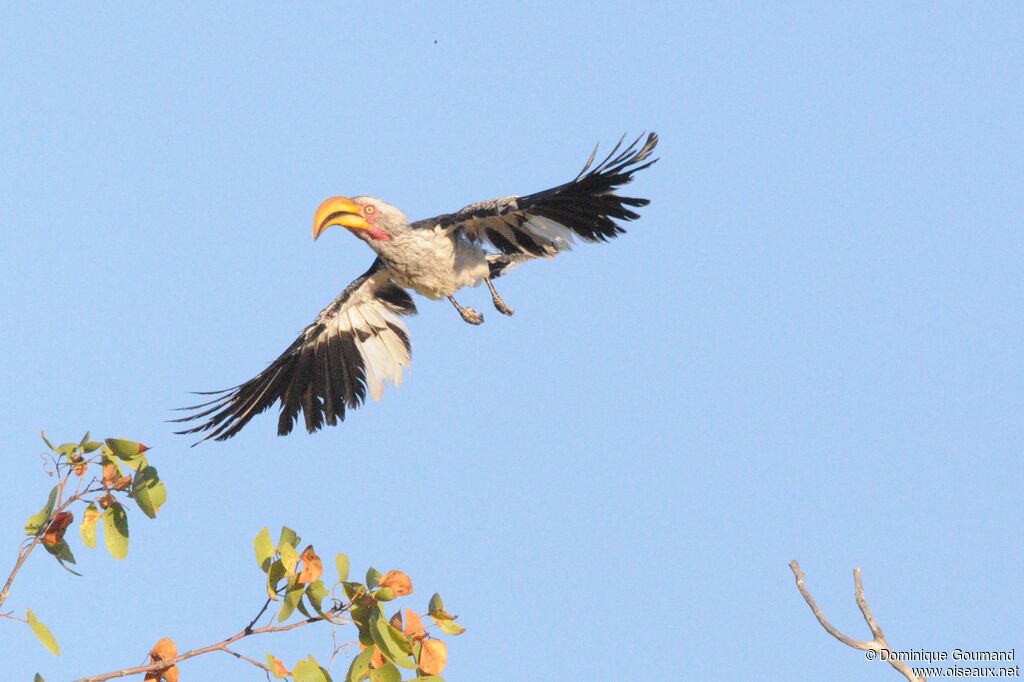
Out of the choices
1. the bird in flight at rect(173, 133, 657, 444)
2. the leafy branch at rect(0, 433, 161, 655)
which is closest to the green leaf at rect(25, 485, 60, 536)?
the leafy branch at rect(0, 433, 161, 655)

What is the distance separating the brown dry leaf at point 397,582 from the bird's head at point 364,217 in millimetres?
5419

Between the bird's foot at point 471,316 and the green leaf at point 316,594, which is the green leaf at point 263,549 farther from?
the bird's foot at point 471,316

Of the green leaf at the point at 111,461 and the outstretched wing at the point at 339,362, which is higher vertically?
the outstretched wing at the point at 339,362

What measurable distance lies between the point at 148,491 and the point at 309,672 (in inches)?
41.4

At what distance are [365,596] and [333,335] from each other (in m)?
6.50

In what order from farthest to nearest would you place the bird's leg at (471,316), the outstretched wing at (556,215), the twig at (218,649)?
1. the bird's leg at (471,316)
2. the outstretched wing at (556,215)
3. the twig at (218,649)

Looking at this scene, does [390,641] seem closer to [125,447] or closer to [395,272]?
[125,447]

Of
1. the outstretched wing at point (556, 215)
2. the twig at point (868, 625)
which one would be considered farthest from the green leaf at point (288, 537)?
the outstretched wing at point (556, 215)

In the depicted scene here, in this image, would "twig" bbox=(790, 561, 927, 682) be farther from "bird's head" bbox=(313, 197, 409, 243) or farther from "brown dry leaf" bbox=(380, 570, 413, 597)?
"bird's head" bbox=(313, 197, 409, 243)

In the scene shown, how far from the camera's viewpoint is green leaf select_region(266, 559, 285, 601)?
5051 mm

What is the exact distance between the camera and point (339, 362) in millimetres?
11336

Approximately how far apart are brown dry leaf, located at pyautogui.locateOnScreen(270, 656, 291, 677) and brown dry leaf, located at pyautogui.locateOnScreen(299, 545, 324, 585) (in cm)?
30

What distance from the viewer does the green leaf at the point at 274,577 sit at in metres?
5.05

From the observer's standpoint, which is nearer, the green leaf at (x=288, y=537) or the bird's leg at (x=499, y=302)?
the green leaf at (x=288, y=537)
